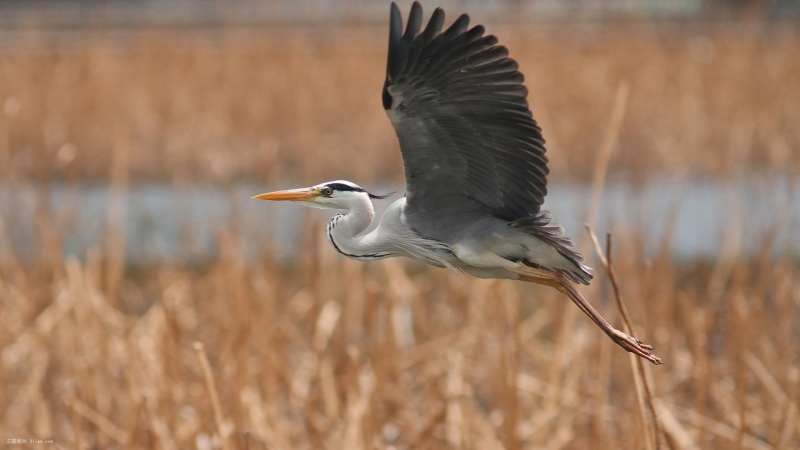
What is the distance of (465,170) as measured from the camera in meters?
1.36

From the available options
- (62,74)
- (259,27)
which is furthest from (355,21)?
(62,74)

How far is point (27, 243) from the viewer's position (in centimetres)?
610

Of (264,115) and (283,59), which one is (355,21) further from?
(264,115)

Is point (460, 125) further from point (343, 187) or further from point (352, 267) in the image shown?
point (352, 267)

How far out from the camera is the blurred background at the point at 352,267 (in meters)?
3.18

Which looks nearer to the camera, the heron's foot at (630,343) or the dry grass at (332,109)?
the heron's foot at (630,343)

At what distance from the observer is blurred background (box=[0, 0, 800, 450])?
3.18 metres

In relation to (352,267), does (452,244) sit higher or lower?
higher

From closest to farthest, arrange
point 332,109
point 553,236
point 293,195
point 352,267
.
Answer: point 293,195, point 553,236, point 352,267, point 332,109

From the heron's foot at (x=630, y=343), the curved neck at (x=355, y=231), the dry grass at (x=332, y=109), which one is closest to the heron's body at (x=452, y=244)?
the curved neck at (x=355, y=231)

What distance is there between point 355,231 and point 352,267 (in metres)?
3.15

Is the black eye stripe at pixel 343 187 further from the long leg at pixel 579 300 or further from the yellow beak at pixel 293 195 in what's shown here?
the long leg at pixel 579 300

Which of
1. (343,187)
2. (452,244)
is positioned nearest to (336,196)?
(343,187)

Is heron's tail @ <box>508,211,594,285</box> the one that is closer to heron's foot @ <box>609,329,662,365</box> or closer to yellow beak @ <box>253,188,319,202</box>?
heron's foot @ <box>609,329,662,365</box>
